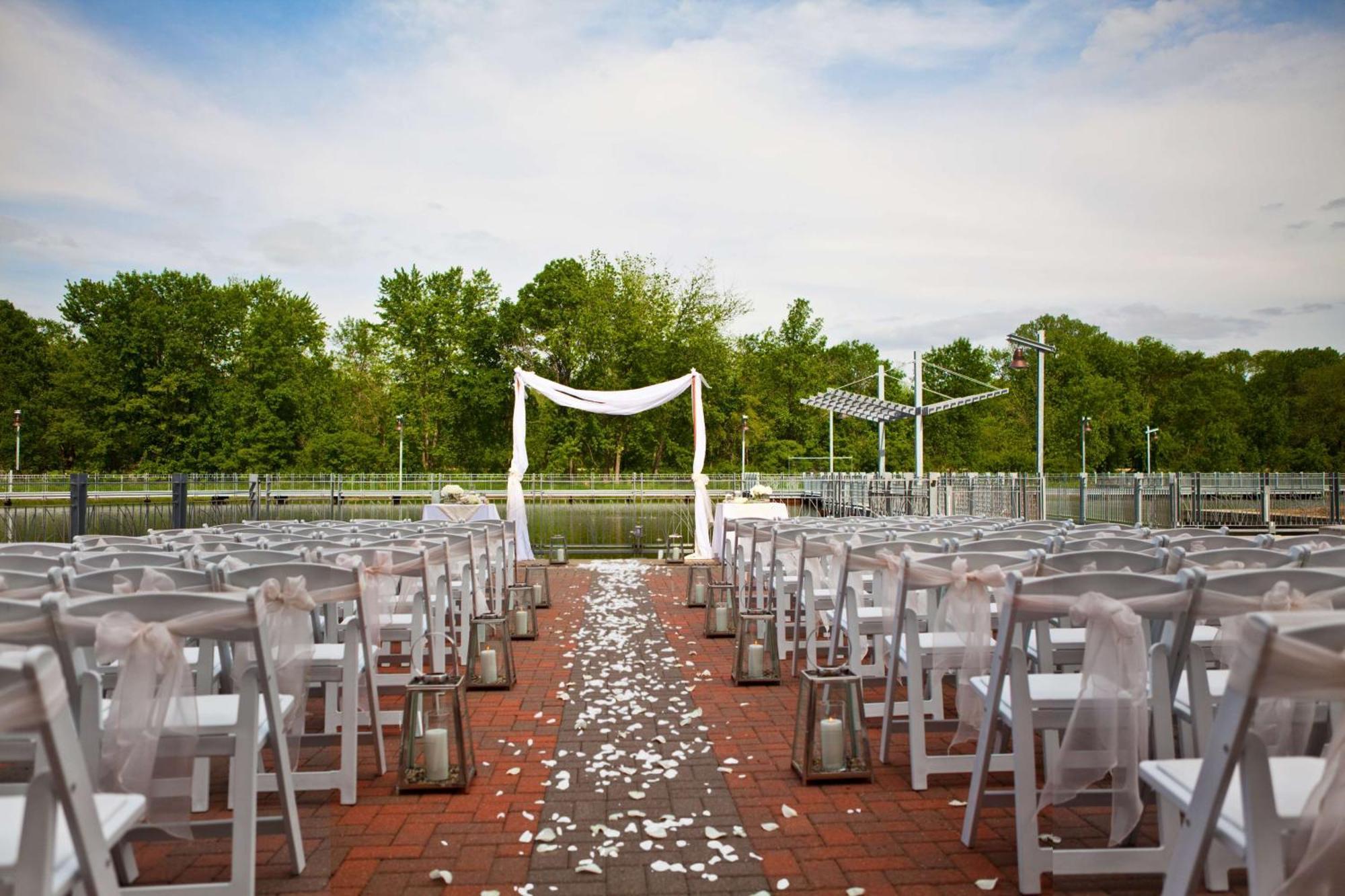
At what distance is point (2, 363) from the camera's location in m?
47.2

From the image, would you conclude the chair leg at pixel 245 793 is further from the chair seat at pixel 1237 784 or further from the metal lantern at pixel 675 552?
the metal lantern at pixel 675 552

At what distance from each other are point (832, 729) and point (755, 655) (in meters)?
1.93

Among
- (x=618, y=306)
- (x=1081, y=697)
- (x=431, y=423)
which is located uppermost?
(x=618, y=306)

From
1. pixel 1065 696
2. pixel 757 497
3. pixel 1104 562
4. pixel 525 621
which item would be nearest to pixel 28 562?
pixel 525 621

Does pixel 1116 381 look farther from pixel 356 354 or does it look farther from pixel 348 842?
pixel 348 842

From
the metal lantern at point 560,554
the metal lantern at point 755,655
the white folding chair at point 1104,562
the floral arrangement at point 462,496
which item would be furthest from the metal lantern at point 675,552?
the white folding chair at point 1104,562

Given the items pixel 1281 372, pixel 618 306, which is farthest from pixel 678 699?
pixel 1281 372

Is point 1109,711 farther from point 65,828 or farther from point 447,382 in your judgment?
point 447,382

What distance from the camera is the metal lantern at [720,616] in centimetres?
759

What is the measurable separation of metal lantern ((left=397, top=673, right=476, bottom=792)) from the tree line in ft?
132

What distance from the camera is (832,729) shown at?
12.8 feet

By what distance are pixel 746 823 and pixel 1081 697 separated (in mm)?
1386

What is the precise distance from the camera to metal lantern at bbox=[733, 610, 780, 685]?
19.0ft

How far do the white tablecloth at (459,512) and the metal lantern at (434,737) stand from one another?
301 inches
